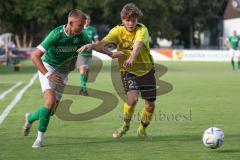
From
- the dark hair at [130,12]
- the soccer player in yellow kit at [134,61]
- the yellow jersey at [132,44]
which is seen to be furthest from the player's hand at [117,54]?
Answer: the dark hair at [130,12]

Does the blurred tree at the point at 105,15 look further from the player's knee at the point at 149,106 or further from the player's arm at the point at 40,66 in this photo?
the player's arm at the point at 40,66

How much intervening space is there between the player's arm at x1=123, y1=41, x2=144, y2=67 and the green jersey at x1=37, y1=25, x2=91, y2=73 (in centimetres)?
65

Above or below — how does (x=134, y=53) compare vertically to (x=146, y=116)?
above

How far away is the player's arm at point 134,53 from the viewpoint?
9750 mm

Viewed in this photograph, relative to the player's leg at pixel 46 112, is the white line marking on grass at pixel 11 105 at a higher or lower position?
lower

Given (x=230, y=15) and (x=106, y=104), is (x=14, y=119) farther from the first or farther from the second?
(x=230, y=15)

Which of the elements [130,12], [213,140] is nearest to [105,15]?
[130,12]

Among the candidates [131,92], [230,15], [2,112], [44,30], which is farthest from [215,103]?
[230,15]

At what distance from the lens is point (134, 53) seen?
32.2 feet

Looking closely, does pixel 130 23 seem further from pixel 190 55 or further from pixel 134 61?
pixel 190 55

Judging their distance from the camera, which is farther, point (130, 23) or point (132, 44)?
point (132, 44)

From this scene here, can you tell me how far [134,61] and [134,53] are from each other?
1.97 feet

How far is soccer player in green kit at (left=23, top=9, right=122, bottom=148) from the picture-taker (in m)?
9.57

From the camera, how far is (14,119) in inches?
521
